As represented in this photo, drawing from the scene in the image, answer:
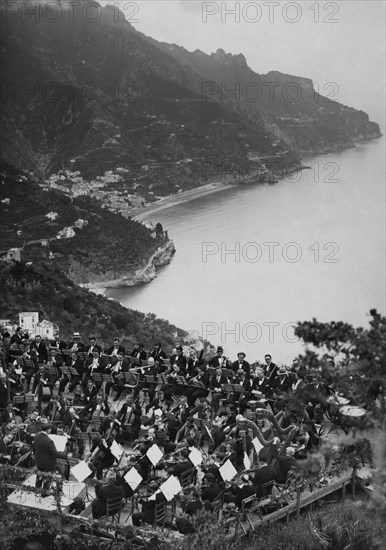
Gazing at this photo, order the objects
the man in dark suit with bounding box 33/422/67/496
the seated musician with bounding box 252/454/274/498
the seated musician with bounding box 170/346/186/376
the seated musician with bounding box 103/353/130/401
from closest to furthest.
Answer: the seated musician with bounding box 252/454/274/498, the man in dark suit with bounding box 33/422/67/496, the seated musician with bounding box 103/353/130/401, the seated musician with bounding box 170/346/186/376

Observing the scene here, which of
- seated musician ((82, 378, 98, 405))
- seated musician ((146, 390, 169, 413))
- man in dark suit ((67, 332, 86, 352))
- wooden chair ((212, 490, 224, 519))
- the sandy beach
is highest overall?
the sandy beach

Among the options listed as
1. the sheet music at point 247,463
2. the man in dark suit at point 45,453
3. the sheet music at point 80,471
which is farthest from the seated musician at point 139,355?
the sheet music at point 80,471

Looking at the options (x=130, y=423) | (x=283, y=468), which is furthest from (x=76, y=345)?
(x=283, y=468)

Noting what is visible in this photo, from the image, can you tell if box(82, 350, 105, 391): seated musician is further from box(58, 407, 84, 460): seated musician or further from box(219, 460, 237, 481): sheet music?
box(219, 460, 237, 481): sheet music

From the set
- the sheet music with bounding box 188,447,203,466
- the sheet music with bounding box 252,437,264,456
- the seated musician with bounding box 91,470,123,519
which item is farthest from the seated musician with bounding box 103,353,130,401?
the seated musician with bounding box 91,470,123,519

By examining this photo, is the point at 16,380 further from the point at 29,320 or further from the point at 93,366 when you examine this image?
the point at 29,320

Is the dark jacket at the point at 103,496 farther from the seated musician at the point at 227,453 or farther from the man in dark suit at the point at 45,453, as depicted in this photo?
the seated musician at the point at 227,453
